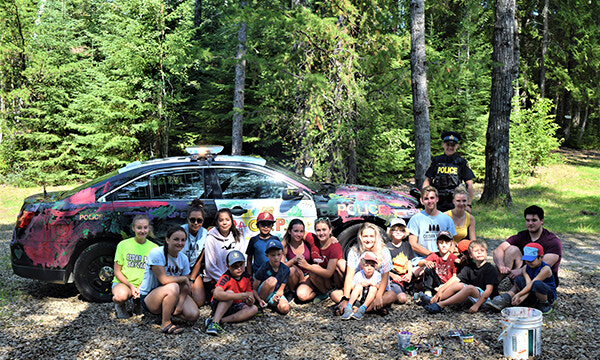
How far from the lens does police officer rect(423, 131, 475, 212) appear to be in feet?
23.1

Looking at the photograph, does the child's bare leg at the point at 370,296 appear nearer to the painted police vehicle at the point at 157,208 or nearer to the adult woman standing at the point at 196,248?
the painted police vehicle at the point at 157,208

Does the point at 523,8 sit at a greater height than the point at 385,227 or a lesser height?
greater

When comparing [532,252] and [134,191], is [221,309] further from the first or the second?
[532,252]

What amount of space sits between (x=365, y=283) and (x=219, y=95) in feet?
46.7

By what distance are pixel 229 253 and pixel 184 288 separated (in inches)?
22.3

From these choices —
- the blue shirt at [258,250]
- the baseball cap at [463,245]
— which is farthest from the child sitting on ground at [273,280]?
the baseball cap at [463,245]

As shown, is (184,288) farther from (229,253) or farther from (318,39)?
(318,39)

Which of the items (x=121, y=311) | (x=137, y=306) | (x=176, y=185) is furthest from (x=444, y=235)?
(x=121, y=311)

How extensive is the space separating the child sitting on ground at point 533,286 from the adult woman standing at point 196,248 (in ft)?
10.3

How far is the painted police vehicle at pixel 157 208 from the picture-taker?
5629 millimetres

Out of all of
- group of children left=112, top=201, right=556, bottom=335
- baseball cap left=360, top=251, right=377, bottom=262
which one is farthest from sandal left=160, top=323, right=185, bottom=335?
baseball cap left=360, top=251, right=377, bottom=262

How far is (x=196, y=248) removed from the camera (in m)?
5.52

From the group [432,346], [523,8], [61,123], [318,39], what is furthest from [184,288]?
[523,8]

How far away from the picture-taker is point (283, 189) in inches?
243
